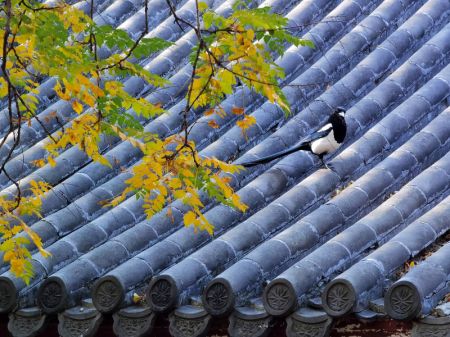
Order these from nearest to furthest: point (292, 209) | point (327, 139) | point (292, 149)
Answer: point (292, 209) < point (327, 139) < point (292, 149)

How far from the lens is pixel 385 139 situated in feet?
28.2

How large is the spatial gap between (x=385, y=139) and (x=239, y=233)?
5.20 feet

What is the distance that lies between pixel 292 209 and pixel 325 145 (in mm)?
626

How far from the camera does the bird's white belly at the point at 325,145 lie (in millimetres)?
8266

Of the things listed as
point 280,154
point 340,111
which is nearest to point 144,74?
point 280,154

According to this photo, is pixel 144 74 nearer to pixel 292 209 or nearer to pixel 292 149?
pixel 292 209

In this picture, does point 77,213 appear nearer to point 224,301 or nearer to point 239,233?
point 239,233

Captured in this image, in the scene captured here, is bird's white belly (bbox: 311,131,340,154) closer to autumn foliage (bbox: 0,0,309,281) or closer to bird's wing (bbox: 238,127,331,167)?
bird's wing (bbox: 238,127,331,167)

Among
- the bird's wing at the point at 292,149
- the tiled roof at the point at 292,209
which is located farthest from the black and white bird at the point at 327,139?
the tiled roof at the point at 292,209

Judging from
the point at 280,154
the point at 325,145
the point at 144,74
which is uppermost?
the point at 144,74

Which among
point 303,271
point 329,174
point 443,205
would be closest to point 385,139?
point 329,174

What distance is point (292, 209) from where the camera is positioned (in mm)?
7918

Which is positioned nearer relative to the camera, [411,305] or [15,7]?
[411,305]

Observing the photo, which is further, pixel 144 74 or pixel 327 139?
pixel 327 139
